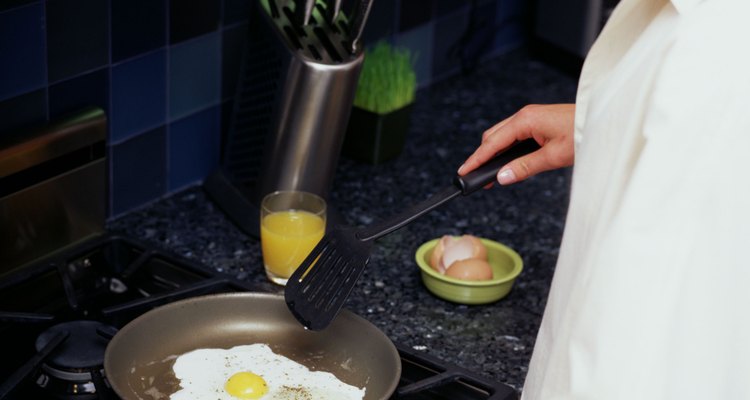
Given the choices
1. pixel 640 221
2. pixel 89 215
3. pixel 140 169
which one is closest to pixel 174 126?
pixel 140 169

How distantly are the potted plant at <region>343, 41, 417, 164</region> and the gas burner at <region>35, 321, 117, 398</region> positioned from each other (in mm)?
621

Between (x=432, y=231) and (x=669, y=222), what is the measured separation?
0.70m

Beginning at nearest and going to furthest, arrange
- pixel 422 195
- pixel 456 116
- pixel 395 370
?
1. pixel 395 370
2. pixel 422 195
3. pixel 456 116

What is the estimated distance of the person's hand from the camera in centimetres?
114

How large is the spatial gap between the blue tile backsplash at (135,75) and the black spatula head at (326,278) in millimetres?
399

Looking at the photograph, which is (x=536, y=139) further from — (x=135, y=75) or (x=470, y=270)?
(x=135, y=75)

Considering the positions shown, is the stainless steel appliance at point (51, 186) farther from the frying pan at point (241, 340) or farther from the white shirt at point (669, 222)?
the white shirt at point (669, 222)

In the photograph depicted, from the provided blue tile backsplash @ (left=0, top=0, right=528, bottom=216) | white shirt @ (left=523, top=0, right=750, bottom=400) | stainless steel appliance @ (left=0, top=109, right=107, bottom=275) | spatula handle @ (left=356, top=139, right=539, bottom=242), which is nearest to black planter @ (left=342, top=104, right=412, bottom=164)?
blue tile backsplash @ (left=0, top=0, right=528, bottom=216)

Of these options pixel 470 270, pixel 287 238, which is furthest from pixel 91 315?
pixel 470 270

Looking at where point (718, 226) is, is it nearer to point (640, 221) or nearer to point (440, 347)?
point (640, 221)

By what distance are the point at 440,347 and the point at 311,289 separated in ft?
0.61

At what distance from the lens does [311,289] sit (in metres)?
1.24

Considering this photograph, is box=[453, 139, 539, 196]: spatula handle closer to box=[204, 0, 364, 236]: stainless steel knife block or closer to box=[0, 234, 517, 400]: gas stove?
box=[0, 234, 517, 400]: gas stove

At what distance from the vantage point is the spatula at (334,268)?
1199 mm
